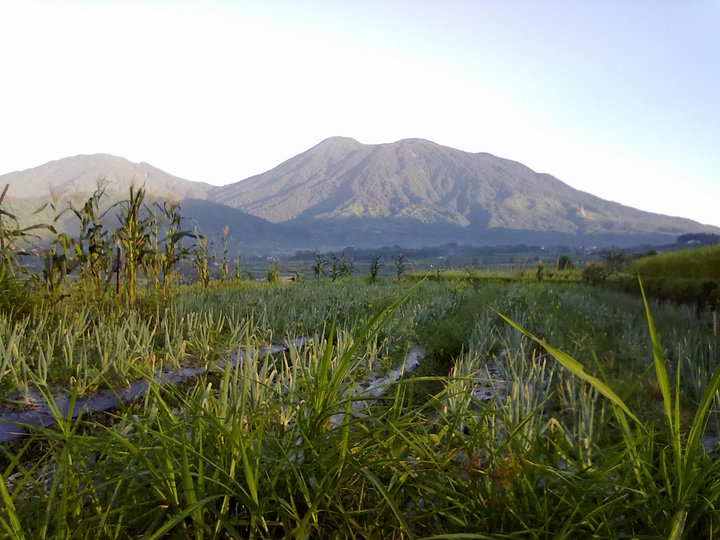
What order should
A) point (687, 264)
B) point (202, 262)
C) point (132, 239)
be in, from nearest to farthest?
1. point (132, 239)
2. point (202, 262)
3. point (687, 264)

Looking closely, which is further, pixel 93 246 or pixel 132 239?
pixel 132 239

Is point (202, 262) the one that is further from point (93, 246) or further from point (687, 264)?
point (687, 264)

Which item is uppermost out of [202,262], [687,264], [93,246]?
[93,246]

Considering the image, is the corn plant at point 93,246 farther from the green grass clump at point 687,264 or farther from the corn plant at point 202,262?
the green grass clump at point 687,264

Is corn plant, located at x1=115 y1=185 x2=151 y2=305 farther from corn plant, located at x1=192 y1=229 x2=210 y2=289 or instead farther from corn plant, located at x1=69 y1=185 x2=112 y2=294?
corn plant, located at x1=192 y1=229 x2=210 y2=289

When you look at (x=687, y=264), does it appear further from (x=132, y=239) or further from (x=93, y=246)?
(x=93, y=246)

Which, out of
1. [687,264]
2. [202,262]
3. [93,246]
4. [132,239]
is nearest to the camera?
[93,246]

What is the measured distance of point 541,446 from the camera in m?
1.66

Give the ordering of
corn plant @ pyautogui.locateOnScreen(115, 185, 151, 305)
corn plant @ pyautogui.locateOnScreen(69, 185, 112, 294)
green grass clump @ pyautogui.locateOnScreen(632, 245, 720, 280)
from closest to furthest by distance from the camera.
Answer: corn plant @ pyautogui.locateOnScreen(69, 185, 112, 294), corn plant @ pyautogui.locateOnScreen(115, 185, 151, 305), green grass clump @ pyautogui.locateOnScreen(632, 245, 720, 280)

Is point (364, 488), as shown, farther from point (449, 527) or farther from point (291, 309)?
point (291, 309)

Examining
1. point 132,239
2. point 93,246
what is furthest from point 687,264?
point 93,246

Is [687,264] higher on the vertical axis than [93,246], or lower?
lower

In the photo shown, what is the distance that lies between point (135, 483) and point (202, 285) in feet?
35.7

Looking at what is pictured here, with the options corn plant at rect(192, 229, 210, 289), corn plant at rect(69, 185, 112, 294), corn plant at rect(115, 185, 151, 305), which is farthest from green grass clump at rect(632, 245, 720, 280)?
corn plant at rect(69, 185, 112, 294)
